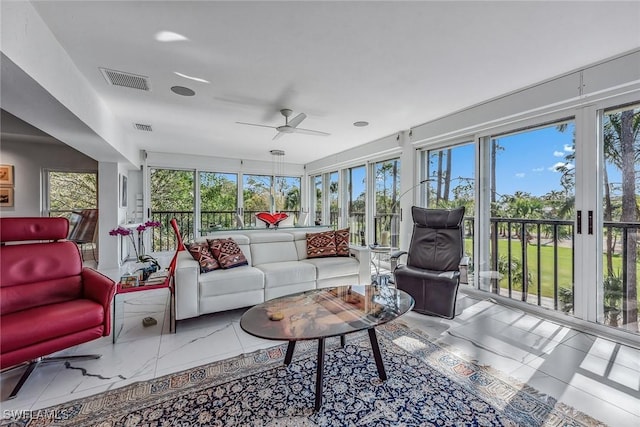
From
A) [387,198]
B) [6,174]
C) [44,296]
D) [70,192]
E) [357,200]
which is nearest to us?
[44,296]

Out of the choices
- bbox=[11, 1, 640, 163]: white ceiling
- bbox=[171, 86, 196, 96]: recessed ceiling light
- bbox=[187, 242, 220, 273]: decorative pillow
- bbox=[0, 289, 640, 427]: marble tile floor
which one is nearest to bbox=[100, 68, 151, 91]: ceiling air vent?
bbox=[11, 1, 640, 163]: white ceiling

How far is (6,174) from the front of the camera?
16.7 feet

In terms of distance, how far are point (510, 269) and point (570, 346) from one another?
1232mm

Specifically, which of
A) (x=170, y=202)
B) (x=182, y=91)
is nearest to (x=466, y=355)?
(x=182, y=91)

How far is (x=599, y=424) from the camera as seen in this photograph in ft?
4.85

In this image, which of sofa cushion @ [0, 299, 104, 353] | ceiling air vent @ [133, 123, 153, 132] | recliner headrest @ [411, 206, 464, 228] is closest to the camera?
sofa cushion @ [0, 299, 104, 353]

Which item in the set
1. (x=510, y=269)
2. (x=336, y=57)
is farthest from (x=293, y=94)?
(x=510, y=269)

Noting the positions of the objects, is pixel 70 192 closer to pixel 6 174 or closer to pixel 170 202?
pixel 6 174

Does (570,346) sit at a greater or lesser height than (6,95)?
lesser

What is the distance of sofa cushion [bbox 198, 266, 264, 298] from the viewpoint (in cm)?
266

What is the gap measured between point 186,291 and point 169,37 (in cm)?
210

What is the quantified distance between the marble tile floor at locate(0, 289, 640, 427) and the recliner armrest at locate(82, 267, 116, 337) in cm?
35

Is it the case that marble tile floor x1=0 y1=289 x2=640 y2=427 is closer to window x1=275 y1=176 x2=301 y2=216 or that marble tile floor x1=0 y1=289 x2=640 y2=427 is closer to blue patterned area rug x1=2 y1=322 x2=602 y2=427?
blue patterned area rug x1=2 y1=322 x2=602 y2=427

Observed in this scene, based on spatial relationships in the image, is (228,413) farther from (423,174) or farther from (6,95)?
(423,174)
